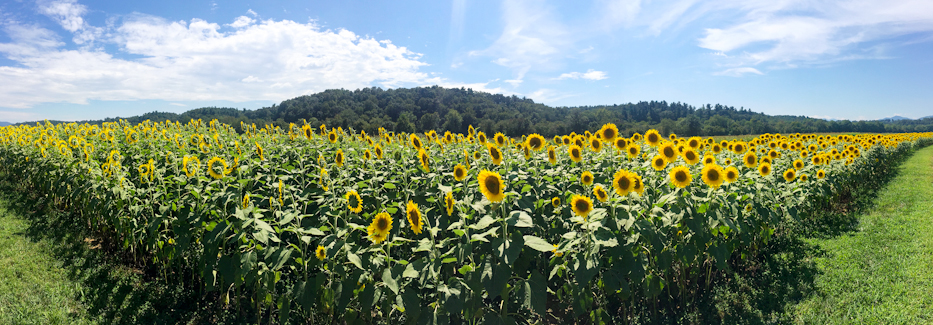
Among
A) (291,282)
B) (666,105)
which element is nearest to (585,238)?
(291,282)

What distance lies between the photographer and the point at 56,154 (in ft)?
21.6

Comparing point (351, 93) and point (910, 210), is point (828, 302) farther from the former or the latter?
point (351, 93)

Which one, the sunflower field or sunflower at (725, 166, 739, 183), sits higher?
sunflower at (725, 166, 739, 183)

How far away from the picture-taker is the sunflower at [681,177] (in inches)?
127

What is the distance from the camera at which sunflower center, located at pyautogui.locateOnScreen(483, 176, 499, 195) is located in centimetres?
259

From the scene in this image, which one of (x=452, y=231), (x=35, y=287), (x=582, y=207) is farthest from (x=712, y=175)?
(x=35, y=287)

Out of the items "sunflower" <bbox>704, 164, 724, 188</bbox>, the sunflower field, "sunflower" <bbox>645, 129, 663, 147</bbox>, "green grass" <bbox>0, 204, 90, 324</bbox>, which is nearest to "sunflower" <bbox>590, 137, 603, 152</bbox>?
the sunflower field

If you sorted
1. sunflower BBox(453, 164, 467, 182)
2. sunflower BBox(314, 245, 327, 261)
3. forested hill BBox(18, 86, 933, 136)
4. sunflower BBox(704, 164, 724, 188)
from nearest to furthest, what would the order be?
1. sunflower BBox(314, 245, 327, 261)
2. sunflower BBox(453, 164, 467, 182)
3. sunflower BBox(704, 164, 724, 188)
4. forested hill BBox(18, 86, 933, 136)

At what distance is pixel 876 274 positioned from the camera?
A: 4918 millimetres

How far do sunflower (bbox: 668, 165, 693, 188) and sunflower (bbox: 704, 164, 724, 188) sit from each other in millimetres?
336

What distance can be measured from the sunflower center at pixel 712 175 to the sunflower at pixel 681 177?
35 cm

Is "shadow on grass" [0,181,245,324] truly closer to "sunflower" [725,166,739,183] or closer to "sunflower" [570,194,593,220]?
"sunflower" [570,194,593,220]

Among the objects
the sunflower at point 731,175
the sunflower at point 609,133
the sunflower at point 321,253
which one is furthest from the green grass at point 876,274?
the sunflower at point 321,253

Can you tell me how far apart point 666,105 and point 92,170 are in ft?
388
